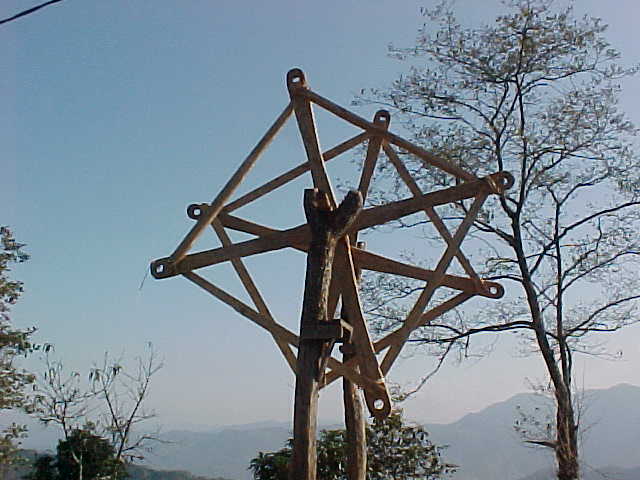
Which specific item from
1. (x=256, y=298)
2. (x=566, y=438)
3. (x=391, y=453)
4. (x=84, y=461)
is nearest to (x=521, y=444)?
(x=566, y=438)

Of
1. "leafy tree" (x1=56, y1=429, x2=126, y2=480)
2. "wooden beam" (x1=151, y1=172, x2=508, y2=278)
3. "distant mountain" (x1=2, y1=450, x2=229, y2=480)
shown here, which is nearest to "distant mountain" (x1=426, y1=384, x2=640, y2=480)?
"leafy tree" (x1=56, y1=429, x2=126, y2=480)

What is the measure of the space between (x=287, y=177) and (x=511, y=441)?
5.24 metres

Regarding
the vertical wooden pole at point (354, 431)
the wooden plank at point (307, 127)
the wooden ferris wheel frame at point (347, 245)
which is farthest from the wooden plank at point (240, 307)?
the wooden plank at point (307, 127)

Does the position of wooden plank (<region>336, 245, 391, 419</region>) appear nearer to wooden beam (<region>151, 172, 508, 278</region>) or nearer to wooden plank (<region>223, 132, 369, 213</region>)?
wooden beam (<region>151, 172, 508, 278</region>)

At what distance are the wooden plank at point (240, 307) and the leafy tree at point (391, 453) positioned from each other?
412 centimetres

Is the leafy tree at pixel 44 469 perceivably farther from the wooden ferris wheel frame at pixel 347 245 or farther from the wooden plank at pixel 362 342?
the wooden plank at pixel 362 342

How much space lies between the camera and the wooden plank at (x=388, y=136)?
468 centimetres

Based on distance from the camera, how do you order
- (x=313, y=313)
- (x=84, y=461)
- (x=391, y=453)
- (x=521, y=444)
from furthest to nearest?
(x=391, y=453) < (x=84, y=461) < (x=521, y=444) < (x=313, y=313)

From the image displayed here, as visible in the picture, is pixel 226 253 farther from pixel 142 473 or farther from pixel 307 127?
pixel 142 473

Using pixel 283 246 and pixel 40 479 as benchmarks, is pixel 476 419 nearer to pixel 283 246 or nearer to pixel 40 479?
pixel 40 479

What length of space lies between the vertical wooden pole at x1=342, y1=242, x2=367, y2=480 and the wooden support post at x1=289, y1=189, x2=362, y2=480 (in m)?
0.94

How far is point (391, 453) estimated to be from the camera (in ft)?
28.9

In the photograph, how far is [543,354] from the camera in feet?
26.5

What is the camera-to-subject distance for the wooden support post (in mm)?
3717
